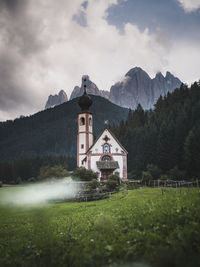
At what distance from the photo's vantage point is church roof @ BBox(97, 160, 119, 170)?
38.0 meters

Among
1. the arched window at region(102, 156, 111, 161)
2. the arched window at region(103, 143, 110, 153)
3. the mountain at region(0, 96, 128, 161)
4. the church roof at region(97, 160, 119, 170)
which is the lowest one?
the church roof at region(97, 160, 119, 170)

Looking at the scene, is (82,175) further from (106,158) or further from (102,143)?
(102,143)

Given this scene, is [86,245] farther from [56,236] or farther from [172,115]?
[172,115]

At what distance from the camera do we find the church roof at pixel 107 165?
3800 centimetres

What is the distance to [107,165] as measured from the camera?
1513 inches

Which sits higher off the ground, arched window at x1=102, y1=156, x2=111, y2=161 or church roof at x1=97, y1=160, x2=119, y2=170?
arched window at x1=102, y1=156, x2=111, y2=161

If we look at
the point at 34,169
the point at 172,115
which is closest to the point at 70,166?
the point at 34,169

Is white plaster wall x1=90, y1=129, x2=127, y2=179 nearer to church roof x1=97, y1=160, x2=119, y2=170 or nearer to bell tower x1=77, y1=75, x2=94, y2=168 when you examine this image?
A: church roof x1=97, y1=160, x2=119, y2=170

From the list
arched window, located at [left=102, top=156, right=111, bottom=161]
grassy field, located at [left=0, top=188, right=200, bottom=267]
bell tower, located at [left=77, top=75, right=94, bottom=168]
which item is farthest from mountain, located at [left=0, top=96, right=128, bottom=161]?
grassy field, located at [left=0, top=188, right=200, bottom=267]

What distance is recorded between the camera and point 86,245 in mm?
6215

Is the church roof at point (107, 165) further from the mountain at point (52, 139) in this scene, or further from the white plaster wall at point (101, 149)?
the mountain at point (52, 139)


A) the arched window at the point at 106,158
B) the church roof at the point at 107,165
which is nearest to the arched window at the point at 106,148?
the arched window at the point at 106,158

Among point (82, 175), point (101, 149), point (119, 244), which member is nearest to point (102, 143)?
point (101, 149)

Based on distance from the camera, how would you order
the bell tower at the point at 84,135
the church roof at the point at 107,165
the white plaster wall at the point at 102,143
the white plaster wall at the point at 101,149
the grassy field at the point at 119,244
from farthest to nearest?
1. the bell tower at the point at 84,135
2. the white plaster wall at the point at 102,143
3. the white plaster wall at the point at 101,149
4. the church roof at the point at 107,165
5. the grassy field at the point at 119,244
